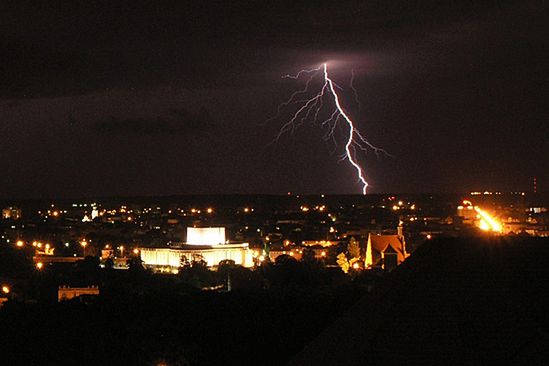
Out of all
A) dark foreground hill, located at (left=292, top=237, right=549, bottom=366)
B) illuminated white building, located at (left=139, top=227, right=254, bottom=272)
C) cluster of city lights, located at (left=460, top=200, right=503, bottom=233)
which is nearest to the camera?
dark foreground hill, located at (left=292, top=237, right=549, bottom=366)

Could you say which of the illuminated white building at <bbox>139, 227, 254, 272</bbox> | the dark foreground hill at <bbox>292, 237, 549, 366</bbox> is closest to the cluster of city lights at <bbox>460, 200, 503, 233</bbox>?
the dark foreground hill at <bbox>292, 237, 549, 366</bbox>

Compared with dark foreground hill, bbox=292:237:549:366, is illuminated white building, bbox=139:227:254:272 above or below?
above

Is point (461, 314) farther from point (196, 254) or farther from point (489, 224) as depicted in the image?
point (196, 254)

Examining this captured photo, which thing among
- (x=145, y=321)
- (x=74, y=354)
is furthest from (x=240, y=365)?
(x=145, y=321)

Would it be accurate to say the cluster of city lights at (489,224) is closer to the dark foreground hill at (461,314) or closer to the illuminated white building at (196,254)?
the dark foreground hill at (461,314)

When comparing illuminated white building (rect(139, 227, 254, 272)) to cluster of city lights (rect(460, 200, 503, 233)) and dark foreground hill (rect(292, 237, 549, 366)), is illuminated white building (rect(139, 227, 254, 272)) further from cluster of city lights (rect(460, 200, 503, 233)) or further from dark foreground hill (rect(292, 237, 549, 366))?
dark foreground hill (rect(292, 237, 549, 366))

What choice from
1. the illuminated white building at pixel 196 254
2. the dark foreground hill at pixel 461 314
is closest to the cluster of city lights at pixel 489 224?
the dark foreground hill at pixel 461 314

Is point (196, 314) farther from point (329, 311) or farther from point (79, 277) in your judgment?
point (79, 277)
